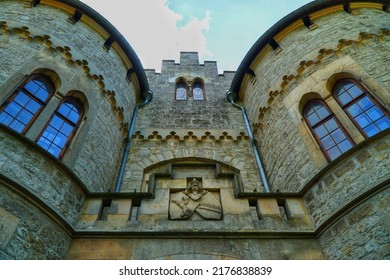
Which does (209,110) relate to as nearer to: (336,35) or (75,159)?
(336,35)

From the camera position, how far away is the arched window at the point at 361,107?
5855 millimetres

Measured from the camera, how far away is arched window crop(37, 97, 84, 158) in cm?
614

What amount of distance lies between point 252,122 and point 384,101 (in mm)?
4066

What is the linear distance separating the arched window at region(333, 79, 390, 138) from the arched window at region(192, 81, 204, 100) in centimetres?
615

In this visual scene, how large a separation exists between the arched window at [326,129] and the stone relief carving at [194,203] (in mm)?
2519

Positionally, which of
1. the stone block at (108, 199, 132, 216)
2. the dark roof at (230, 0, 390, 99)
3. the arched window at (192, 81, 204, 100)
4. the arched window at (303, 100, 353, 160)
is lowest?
the stone block at (108, 199, 132, 216)

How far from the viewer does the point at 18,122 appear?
5.83 metres

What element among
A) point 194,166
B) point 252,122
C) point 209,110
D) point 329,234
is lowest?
point 329,234

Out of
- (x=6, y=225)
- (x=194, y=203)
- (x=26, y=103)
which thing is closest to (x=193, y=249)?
(x=194, y=203)

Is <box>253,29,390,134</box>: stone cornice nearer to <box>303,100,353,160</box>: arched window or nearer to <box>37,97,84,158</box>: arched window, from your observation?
<box>303,100,353,160</box>: arched window

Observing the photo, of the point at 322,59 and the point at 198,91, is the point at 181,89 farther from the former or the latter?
the point at 322,59

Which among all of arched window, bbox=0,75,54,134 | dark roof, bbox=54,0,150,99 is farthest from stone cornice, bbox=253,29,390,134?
arched window, bbox=0,75,54,134

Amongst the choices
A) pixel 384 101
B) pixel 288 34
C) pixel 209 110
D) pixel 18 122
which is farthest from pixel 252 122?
pixel 18 122

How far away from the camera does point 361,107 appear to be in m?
6.34
